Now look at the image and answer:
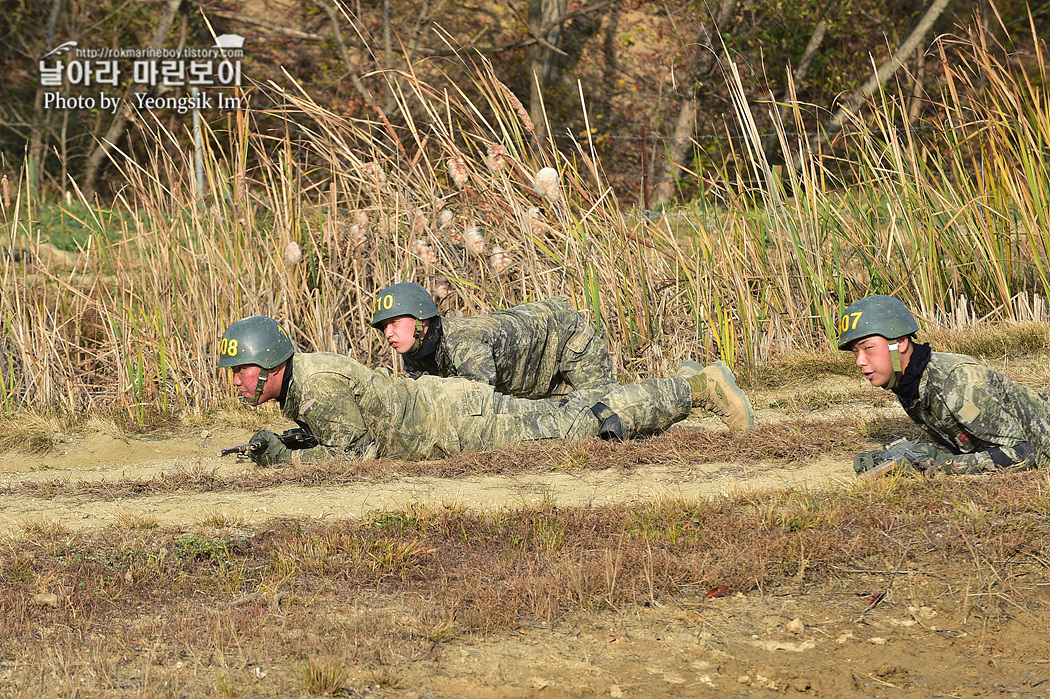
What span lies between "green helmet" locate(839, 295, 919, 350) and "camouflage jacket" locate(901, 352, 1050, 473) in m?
0.23

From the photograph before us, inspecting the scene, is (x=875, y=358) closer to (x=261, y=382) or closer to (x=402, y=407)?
(x=402, y=407)

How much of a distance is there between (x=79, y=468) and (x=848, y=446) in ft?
15.2

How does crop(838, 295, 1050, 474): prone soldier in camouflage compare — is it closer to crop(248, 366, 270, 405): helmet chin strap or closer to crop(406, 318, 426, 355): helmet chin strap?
crop(406, 318, 426, 355): helmet chin strap

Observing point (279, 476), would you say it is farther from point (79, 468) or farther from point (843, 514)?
point (843, 514)

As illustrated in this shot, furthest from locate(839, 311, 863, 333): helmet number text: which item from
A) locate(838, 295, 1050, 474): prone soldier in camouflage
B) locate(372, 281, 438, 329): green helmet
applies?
locate(372, 281, 438, 329): green helmet

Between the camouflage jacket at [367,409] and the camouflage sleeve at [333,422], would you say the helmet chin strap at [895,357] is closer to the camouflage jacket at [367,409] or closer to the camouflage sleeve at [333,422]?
the camouflage jacket at [367,409]

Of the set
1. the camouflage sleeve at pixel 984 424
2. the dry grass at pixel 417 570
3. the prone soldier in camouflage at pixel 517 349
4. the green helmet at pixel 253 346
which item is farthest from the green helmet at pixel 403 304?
the camouflage sleeve at pixel 984 424

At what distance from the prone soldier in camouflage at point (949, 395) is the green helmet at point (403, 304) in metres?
2.54

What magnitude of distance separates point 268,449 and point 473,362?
→ 129 centimetres

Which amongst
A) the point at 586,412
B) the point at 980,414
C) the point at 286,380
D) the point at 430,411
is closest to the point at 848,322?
the point at 980,414

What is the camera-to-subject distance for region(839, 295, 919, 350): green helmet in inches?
198

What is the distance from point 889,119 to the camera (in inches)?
335

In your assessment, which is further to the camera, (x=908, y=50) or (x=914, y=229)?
(x=908, y=50)

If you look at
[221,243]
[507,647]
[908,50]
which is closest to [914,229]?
[221,243]
